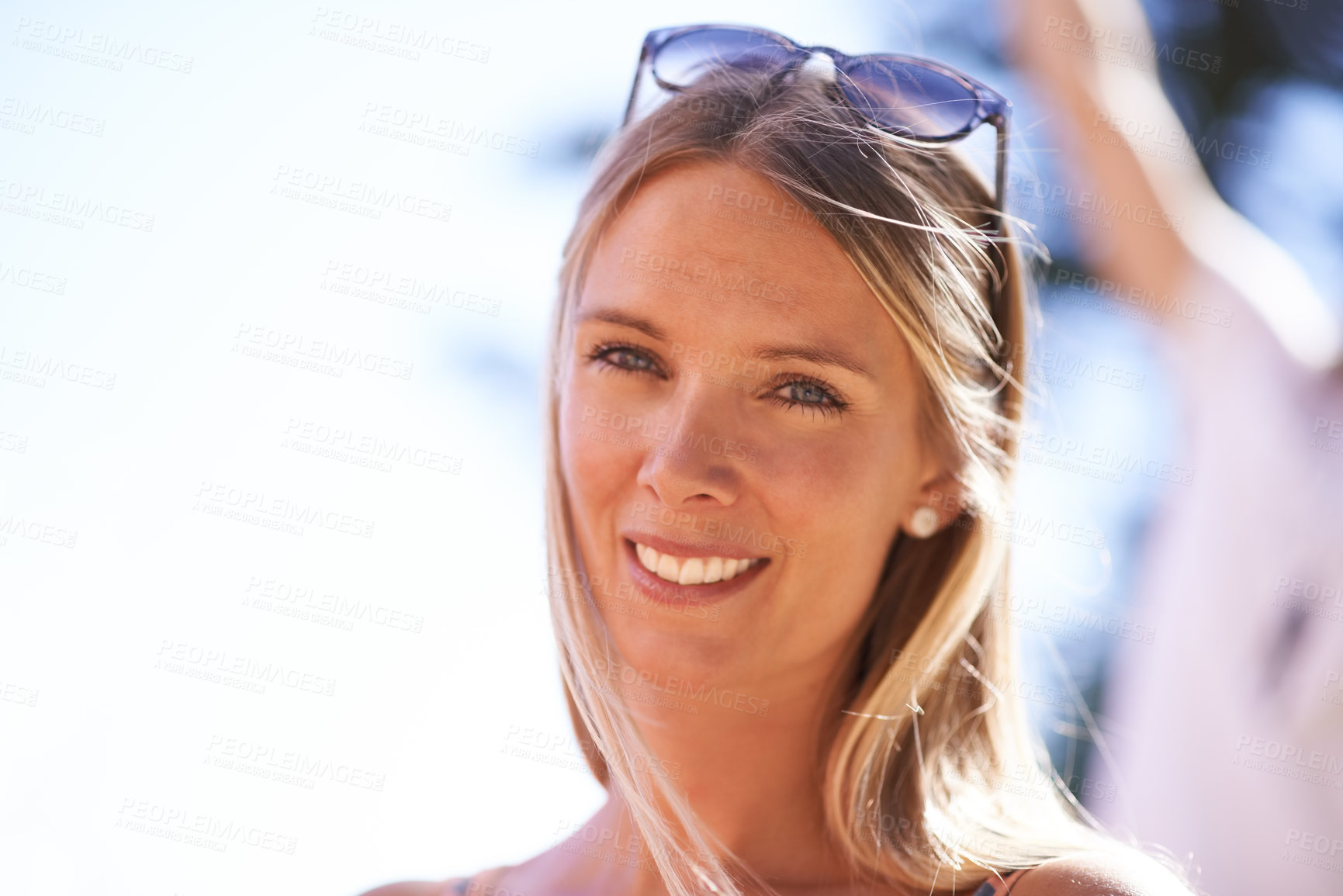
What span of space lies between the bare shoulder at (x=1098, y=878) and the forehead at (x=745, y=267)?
0.71 meters

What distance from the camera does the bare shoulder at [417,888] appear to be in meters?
1.60

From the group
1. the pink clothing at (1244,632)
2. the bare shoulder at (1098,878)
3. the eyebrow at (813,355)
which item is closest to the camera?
the bare shoulder at (1098,878)

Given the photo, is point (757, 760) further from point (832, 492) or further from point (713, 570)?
point (832, 492)

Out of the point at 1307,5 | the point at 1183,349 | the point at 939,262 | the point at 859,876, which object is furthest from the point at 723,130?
the point at 1307,5

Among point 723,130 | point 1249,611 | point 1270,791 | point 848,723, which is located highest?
point 723,130

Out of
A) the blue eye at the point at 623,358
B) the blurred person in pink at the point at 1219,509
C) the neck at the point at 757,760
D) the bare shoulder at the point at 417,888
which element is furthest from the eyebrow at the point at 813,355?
the blurred person in pink at the point at 1219,509

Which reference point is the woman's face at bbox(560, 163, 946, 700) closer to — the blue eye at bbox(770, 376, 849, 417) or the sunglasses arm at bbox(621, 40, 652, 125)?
the blue eye at bbox(770, 376, 849, 417)

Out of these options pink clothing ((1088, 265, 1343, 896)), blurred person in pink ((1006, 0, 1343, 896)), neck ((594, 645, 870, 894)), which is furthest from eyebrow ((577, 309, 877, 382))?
A: blurred person in pink ((1006, 0, 1343, 896))

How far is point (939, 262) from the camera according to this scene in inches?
54.6

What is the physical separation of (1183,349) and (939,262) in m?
1.60

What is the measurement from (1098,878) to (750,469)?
0.67 meters

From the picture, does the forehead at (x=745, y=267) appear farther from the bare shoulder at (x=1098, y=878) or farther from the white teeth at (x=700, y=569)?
the bare shoulder at (x=1098, y=878)

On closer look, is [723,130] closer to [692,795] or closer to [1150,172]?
[692,795]

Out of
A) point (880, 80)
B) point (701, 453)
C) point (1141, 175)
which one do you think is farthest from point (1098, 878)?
point (1141, 175)
